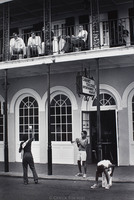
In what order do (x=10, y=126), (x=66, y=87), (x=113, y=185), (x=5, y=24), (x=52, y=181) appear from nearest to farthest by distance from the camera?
(x=113, y=185), (x=52, y=181), (x=5, y=24), (x=66, y=87), (x=10, y=126)

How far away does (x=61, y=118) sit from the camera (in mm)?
13820

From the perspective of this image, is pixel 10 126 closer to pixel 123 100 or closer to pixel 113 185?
pixel 123 100

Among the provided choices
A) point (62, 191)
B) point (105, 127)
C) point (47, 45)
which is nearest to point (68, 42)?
point (47, 45)

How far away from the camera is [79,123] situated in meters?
13.3

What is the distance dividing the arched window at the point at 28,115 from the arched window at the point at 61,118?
2.87ft

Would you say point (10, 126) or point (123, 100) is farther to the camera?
point (10, 126)

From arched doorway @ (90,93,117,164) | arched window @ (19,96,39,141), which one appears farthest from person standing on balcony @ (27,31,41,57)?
arched doorway @ (90,93,117,164)

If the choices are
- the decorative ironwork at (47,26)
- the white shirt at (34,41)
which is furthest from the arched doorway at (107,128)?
the white shirt at (34,41)

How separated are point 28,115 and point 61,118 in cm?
173

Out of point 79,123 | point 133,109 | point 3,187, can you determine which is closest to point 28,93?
point 79,123

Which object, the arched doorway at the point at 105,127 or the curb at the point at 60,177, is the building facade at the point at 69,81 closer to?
the arched doorway at the point at 105,127

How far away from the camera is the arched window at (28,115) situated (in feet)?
47.1

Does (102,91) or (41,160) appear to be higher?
(102,91)

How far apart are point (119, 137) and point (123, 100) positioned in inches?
58.7
